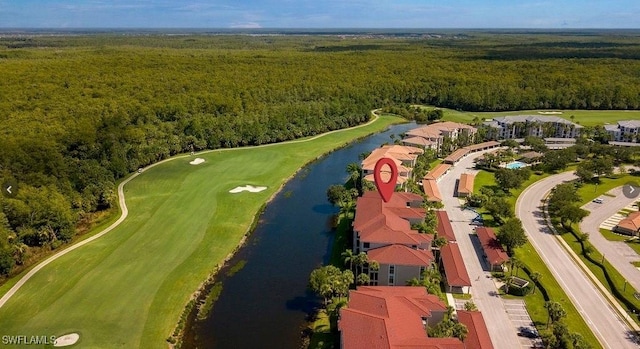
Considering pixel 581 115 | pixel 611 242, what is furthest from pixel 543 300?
pixel 581 115

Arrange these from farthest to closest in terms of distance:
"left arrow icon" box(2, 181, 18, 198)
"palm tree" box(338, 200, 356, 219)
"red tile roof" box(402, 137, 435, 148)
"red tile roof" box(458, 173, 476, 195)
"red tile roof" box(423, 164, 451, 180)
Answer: "red tile roof" box(402, 137, 435, 148), "red tile roof" box(423, 164, 451, 180), "red tile roof" box(458, 173, 476, 195), "palm tree" box(338, 200, 356, 219), "left arrow icon" box(2, 181, 18, 198)

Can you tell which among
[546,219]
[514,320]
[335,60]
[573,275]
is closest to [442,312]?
[514,320]

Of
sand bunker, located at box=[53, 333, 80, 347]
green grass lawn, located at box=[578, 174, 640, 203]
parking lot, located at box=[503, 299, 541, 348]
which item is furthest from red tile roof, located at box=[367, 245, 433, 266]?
green grass lawn, located at box=[578, 174, 640, 203]

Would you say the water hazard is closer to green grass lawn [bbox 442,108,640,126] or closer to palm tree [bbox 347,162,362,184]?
palm tree [bbox 347,162,362,184]

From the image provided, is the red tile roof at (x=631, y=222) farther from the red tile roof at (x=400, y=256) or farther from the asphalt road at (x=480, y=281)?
the red tile roof at (x=400, y=256)

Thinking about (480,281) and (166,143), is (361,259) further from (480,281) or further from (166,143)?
(166,143)

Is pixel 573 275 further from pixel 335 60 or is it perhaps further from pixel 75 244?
pixel 335 60

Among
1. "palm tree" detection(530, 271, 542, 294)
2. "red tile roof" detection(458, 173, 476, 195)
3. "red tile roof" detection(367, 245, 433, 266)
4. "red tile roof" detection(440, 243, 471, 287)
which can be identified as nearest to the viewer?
"red tile roof" detection(367, 245, 433, 266)
